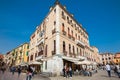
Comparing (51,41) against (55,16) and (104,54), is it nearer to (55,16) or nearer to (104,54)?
(55,16)

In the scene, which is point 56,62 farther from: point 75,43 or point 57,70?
point 75,43

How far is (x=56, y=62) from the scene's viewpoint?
63.0 ft

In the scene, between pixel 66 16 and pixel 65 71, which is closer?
pixel 65 71

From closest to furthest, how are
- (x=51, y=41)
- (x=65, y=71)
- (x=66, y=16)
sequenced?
(x=65, y=71), (x=51, y=41), (x=66, y=16)

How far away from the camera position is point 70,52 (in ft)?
74.5

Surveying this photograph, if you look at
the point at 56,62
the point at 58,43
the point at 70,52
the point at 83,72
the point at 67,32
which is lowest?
the point at 83,72

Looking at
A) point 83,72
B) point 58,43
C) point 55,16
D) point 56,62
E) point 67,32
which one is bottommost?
point 83,72

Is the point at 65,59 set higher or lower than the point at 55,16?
lower

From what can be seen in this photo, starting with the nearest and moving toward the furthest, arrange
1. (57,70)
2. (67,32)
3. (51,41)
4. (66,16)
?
(57,70)
(51,41)
(67,32)
(66,16)

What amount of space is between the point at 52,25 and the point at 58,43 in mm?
4810

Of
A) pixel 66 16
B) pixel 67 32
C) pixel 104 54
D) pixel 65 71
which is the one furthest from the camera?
pixel 104 54

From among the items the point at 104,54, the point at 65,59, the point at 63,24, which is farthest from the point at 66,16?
the point at 104,54

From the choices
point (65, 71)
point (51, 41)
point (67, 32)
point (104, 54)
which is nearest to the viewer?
point (65, 71)

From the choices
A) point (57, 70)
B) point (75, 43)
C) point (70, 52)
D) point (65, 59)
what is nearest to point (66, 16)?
point (75, 43)
